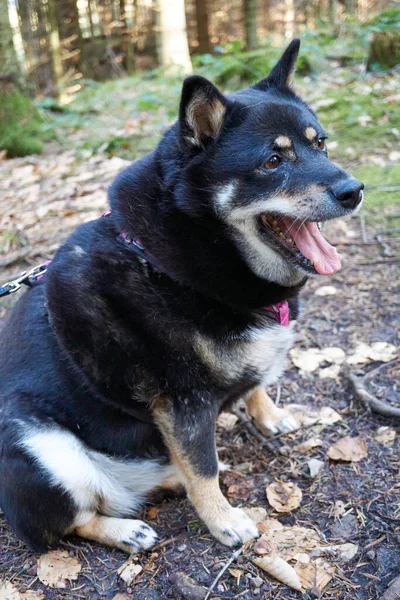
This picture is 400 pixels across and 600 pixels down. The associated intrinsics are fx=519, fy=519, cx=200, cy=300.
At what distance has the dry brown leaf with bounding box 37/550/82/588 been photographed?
2.44m

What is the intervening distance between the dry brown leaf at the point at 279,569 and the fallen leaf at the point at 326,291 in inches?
93.4

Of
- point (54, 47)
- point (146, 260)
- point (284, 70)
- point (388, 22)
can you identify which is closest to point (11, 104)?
point (388, 22)

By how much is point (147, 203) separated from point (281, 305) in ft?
2.84

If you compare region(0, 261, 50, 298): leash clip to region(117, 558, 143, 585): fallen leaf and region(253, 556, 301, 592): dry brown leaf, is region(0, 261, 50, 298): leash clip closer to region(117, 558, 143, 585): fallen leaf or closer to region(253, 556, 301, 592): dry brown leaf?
region(117, 558, 143, 585): fallen leaf

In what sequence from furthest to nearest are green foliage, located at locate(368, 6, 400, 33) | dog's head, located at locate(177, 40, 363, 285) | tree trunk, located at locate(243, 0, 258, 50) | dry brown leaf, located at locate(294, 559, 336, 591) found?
tree trunk, located at locate(243, 0, 258, 50) < green foliage, located at locate(368, 6, 400, 33) < dog's head, located at locate(177, 40, 363, 285) < dry brown leaf, located at locate(294, 559, 336, 591)

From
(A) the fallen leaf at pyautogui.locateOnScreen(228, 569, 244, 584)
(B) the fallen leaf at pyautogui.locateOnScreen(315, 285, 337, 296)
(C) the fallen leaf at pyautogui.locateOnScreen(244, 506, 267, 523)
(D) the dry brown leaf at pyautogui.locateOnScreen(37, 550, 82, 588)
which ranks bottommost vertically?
(D) the dry brown leaf at pyautogui.locateOnScreen(37, 550, 82, 588)

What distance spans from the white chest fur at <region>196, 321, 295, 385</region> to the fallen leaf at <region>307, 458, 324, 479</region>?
1.72ft

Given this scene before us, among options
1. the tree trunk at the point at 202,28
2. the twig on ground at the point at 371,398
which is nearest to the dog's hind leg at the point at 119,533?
the twig on ground at the point at 371,398

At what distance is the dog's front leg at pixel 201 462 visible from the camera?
2.50 meters

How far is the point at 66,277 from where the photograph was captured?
8.45 ft

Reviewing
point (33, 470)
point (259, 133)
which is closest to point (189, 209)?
point (259, 133)

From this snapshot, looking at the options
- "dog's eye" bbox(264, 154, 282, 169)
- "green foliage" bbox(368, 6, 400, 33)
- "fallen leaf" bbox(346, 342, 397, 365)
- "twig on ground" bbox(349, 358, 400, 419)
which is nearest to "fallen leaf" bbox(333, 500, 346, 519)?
"twig on ground" bbox(349, 358, 400, 419)

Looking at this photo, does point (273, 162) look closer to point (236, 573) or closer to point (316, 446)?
point (316, 446)

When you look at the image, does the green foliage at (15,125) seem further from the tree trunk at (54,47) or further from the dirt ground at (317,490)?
the tree trunk at (54,47)
